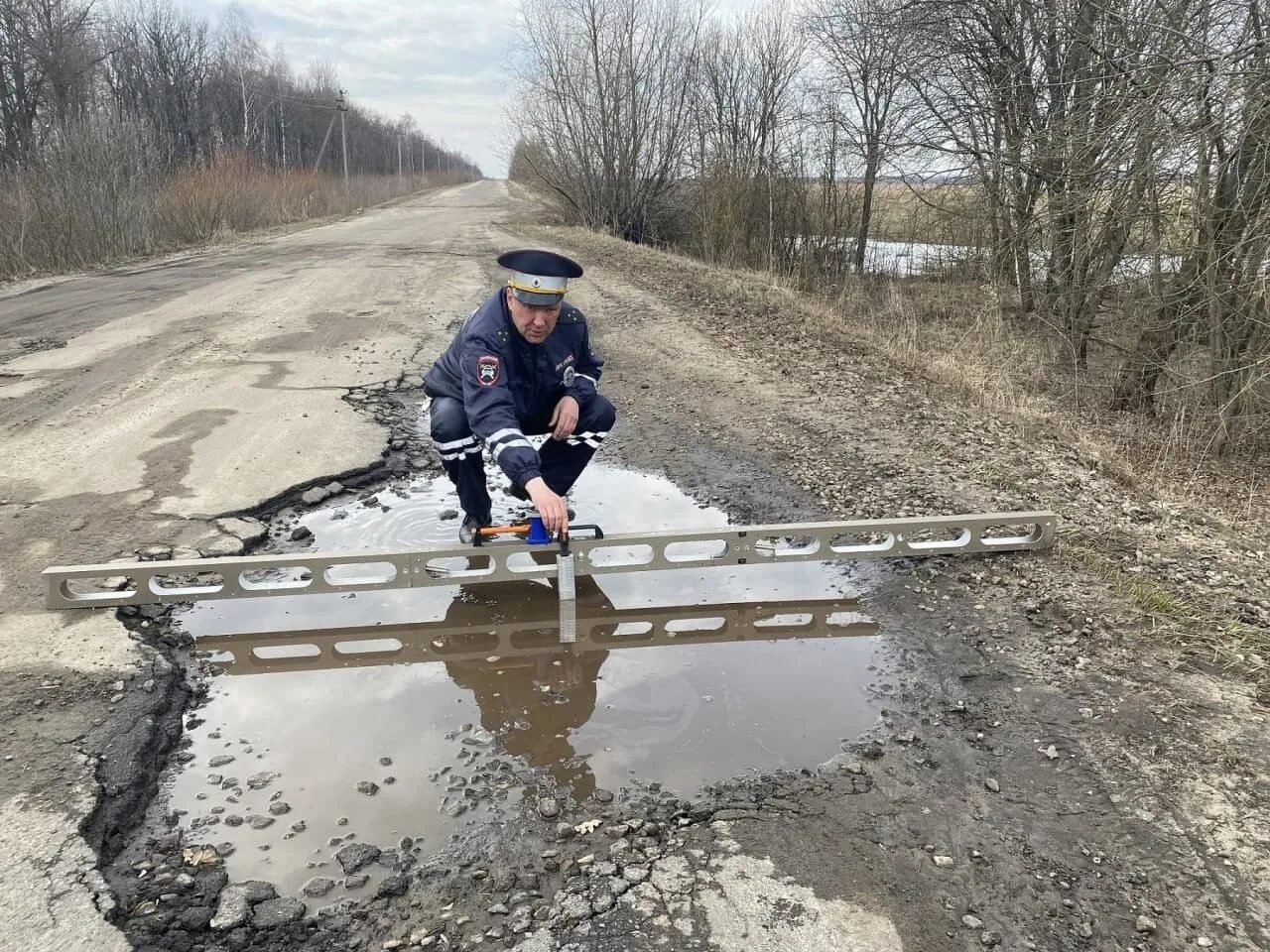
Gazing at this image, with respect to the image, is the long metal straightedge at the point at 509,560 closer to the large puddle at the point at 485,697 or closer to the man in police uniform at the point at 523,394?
the large puddle at the point at 485,697

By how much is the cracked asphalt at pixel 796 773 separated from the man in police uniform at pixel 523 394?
1.08m

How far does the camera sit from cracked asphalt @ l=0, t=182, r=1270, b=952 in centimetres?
195

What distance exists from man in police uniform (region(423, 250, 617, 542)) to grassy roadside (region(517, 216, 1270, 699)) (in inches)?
88.2

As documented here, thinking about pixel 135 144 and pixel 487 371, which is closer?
pixel 487 371

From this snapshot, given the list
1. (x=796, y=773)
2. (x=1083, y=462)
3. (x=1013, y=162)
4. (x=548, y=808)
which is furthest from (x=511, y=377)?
(x=1013, y=162)

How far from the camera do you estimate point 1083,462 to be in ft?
16.5

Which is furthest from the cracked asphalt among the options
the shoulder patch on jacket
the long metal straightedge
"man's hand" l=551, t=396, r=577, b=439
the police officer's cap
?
the police officer's cap

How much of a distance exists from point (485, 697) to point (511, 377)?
1.45 m

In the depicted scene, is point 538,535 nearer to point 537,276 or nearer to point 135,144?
point 537,276

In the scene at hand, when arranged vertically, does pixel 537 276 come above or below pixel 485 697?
above

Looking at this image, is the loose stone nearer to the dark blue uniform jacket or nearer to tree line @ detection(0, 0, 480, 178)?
the dark blue uniform jacket

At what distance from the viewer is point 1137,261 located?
700cm

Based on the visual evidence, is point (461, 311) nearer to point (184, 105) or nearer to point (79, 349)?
point (79, 349)

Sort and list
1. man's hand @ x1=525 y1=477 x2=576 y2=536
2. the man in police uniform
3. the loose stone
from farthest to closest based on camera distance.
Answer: the man in police uniform
man's hand @ x1=525 y1=477 x2=576 y2=536
the loose stone
